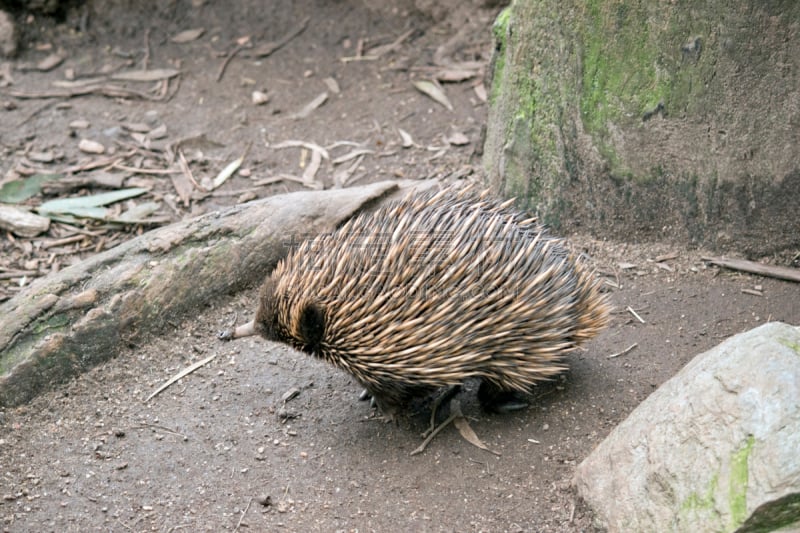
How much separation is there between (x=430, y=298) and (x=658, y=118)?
7.25 feet

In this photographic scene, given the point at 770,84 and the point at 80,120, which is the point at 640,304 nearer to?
the point at 770,84

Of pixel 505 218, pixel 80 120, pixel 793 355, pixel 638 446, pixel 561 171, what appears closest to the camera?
pixel 793 355

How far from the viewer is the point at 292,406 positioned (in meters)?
4.82

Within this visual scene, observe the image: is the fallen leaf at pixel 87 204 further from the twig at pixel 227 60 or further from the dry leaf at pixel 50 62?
the dry leaf at pixel 50 62

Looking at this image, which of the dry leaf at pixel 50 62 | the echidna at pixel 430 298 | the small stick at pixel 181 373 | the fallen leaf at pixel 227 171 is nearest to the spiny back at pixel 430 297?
the echidna at pixel 430 298

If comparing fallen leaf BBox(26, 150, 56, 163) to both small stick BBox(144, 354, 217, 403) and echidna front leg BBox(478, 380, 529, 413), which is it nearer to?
small stick BBox(144, 354, 217, 403)

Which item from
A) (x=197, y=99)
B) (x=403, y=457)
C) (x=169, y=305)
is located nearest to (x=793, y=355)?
(x=403, y=457)

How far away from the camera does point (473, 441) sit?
445 centimetres

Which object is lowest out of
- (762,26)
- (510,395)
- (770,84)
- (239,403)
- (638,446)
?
(239,403)

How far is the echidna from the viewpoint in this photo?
4117 millimetres

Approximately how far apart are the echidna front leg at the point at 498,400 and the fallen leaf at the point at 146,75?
17.6 feet

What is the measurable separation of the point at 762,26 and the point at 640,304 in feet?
5.88

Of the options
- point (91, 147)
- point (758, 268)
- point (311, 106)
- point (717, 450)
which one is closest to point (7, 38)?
point (91, 147)

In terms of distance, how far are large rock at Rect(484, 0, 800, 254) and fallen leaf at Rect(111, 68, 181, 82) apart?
395 centimetres
